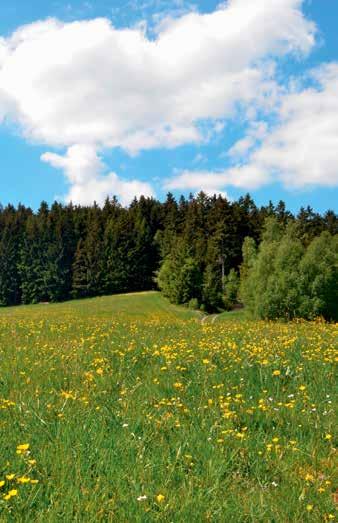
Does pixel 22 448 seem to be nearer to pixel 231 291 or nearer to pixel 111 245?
pixel 231 291

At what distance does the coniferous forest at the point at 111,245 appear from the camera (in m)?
90.1

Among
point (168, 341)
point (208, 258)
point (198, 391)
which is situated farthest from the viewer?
point (208, 258)

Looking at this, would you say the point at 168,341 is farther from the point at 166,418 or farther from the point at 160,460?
the point at 160,460

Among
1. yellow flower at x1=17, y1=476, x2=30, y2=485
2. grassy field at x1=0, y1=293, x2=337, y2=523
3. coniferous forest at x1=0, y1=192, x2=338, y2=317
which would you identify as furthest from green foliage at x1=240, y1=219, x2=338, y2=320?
yellow flower at x1=17, y1=476, x2=30, y2=485

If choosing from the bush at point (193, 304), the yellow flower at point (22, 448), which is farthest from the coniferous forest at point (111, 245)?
the yellow flower at point (22, 448)

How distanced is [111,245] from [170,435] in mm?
88919

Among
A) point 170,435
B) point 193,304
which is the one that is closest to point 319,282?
point 193,304

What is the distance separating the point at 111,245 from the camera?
307 ft

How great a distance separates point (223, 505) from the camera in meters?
3.86

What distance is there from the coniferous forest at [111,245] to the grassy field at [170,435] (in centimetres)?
7219

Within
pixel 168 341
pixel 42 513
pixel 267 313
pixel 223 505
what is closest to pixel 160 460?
pixel 223 505

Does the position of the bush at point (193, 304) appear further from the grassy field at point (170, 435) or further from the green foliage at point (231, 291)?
the grassy field at point (170, 435)

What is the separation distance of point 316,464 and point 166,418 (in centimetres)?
173

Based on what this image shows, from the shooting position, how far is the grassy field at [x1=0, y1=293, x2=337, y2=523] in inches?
153
